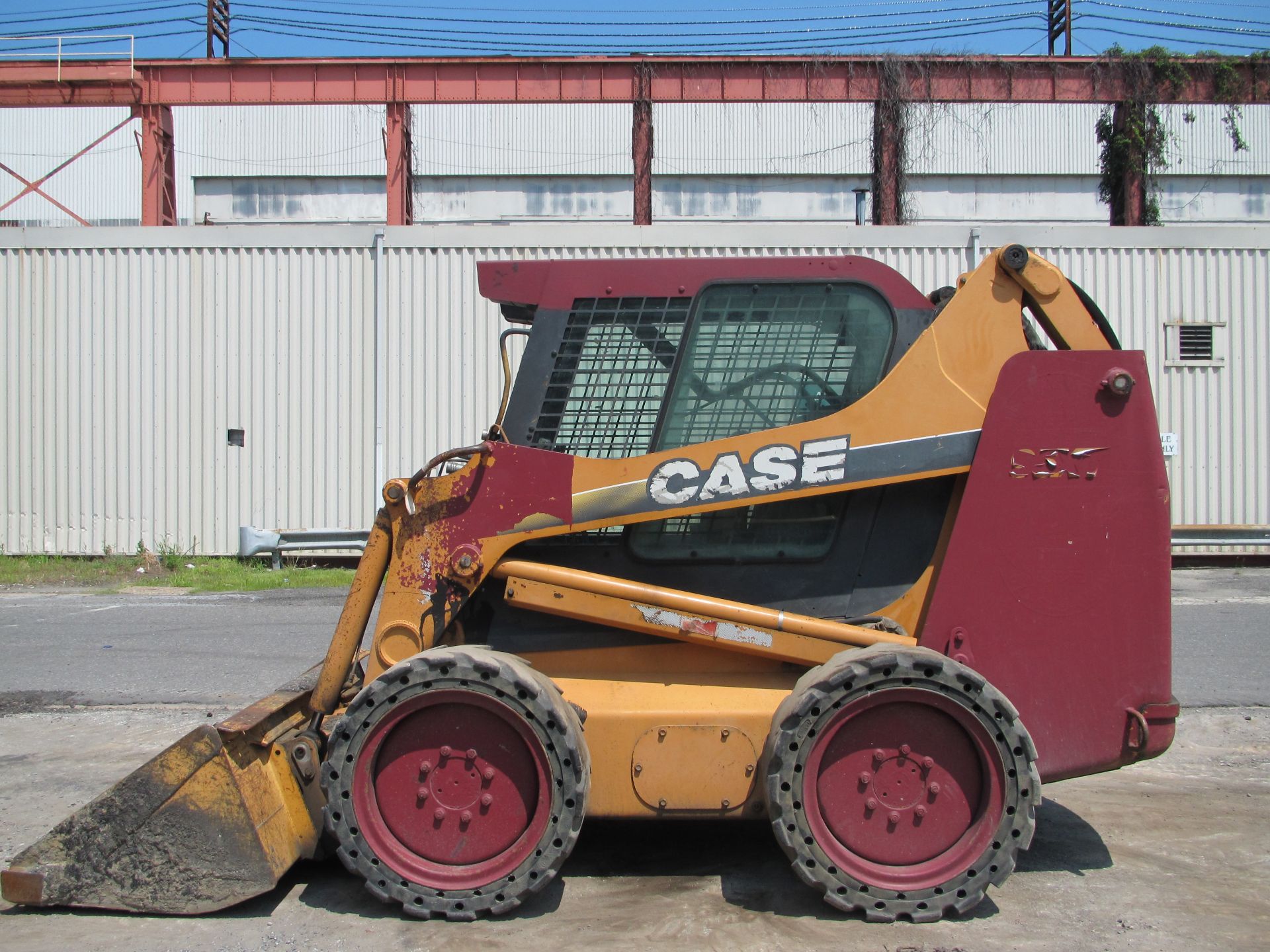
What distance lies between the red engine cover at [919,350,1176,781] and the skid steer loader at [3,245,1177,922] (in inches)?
0.4

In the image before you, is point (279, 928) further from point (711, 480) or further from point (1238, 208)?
point (1238, 208)

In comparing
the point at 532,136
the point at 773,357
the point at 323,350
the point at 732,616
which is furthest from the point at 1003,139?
the point at 732,616

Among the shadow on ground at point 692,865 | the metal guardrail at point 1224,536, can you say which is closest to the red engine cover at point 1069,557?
the shadow on ground at point 692,865

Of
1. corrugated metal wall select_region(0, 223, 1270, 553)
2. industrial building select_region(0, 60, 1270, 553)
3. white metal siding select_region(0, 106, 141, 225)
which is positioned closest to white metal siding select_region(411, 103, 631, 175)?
white metal siding select_region(0, 106, 141, 225)

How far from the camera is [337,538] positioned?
13.2m

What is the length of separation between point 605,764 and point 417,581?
3.13 ft

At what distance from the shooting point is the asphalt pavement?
6.73m

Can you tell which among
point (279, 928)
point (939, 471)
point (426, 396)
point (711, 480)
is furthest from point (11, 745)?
point (426, 396)

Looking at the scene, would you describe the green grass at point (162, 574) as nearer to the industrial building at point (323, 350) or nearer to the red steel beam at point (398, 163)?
the industrial building at point (323, 350)

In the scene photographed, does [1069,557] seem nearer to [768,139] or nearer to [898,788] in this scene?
[898,788]

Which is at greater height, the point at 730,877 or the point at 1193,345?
the point at 1193,345

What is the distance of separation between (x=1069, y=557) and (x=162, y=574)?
1194cm

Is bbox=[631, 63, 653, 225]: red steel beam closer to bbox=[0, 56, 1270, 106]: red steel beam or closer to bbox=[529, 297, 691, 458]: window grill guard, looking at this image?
bbox=[0, 56, 1270, 106]: red steel beam

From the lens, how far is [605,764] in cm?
346
